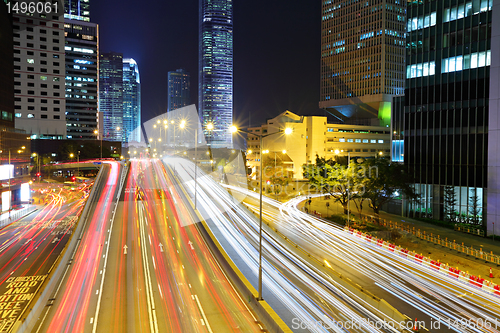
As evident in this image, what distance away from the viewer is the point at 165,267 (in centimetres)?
2081

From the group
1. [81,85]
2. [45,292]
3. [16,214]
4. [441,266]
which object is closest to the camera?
[45,292]

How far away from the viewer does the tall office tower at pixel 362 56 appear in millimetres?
104625

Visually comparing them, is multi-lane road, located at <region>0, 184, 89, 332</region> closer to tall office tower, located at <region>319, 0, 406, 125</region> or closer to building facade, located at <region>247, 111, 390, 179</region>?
building facade, located at <region>247, 111, 390, 179</region>

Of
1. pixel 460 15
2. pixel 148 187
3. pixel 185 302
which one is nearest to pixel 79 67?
pixel 148 187

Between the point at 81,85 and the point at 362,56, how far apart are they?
102m

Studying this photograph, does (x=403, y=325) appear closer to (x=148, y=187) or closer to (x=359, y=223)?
(x=359, y=223)

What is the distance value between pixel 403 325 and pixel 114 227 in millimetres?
25338

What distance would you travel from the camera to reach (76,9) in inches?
7333

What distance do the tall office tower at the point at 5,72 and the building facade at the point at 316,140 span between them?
5473 centimetres

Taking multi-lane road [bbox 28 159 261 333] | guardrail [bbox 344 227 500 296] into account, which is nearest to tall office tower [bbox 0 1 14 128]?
multi-lane road [bbox 28 159 261 333]

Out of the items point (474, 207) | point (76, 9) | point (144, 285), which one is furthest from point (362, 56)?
point (76, 9)

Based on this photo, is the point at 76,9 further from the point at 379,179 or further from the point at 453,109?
the point at 379,179

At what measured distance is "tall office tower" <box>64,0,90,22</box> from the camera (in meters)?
185

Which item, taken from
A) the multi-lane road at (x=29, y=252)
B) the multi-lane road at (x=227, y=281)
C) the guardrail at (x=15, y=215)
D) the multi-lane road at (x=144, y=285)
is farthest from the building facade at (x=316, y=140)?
the multi-lane road at (x=144, y=285)
